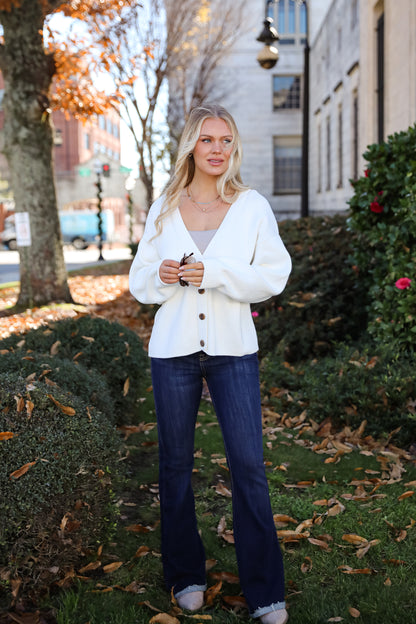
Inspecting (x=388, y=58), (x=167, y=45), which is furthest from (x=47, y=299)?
(x=167, y=45)

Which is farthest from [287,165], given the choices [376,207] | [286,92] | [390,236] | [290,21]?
[390,236]

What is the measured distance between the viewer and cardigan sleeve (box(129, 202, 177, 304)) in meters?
3.37

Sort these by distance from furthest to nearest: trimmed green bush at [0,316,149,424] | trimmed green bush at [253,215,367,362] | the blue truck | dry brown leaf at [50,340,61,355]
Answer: the blue truck < trimmed green bush at [253,215,367,362] < trimmed green bush at [0,316,149,424] < dry brown leaf at [50,340,61,355]

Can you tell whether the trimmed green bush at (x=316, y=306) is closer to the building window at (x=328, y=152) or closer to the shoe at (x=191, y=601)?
the shoe at (x=191, y=601)

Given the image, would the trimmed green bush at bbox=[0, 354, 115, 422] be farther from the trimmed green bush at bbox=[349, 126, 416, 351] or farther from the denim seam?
the trimmed green bush at bbox=[349, 126, 416, 351]

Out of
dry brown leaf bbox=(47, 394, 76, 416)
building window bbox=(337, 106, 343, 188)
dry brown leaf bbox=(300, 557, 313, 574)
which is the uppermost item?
building window bbox=(337, 106, 343, 188)

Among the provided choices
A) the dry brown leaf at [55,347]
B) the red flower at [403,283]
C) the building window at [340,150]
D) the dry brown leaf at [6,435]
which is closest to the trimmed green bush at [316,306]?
the red flower at [403,283]

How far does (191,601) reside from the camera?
352 cm

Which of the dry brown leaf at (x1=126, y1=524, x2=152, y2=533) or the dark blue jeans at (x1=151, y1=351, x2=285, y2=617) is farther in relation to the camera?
the dry brown leaf at (x1=126, y1=524, x2=152, y2=533)

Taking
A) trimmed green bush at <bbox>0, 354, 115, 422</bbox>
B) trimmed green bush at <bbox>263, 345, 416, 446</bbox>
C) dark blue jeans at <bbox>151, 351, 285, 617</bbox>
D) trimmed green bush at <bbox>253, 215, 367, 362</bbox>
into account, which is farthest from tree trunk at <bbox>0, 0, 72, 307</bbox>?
dark blue jeans at <bbox>151, 351, 285, 617</bbox>

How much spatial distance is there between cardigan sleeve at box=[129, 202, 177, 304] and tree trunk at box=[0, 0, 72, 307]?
371 inches

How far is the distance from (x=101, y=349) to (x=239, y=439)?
2.96 meters

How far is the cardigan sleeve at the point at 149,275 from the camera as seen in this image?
3.37 m

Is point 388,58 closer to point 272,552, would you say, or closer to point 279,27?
point 272,552
